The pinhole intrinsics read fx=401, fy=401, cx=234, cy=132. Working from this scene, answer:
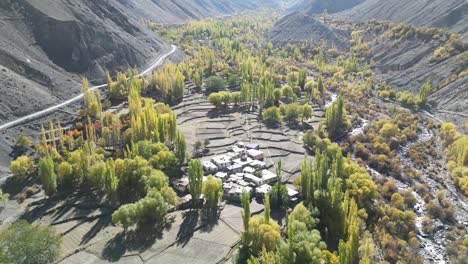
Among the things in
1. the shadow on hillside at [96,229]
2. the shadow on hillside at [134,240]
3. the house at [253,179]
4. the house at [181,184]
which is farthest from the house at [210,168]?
the shadow on hillside at [96,229]

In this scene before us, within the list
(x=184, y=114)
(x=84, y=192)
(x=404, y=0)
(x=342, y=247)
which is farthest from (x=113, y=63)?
(x=404, y=0)

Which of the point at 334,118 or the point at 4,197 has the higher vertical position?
the point at 334,118

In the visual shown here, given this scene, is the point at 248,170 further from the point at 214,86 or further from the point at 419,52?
the point at 419,52

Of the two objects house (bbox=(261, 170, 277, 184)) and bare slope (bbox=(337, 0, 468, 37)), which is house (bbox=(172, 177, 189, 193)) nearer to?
house (bbox=(261, 170, 277, 184))

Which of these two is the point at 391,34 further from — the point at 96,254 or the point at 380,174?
the point at 96,254

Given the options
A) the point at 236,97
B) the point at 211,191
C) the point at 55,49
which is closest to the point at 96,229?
the point at 211,191
